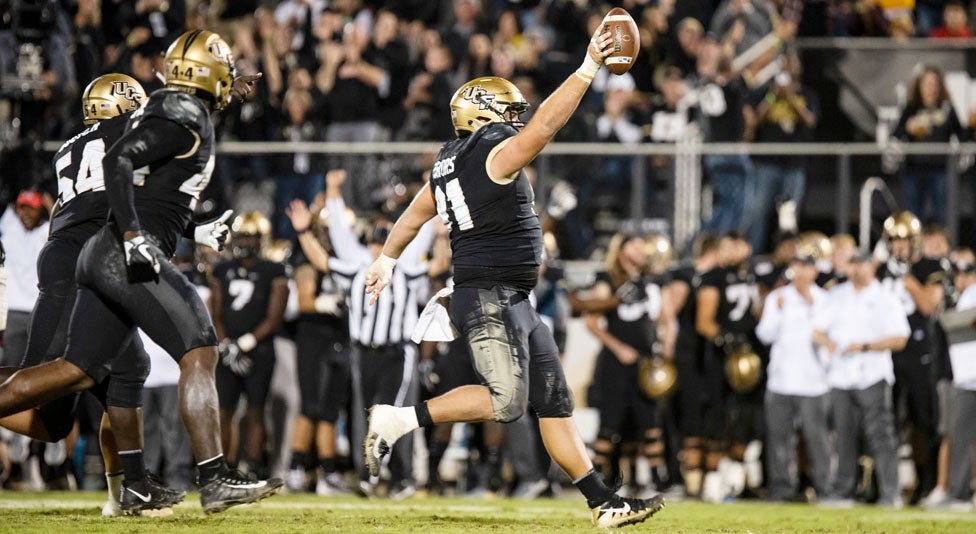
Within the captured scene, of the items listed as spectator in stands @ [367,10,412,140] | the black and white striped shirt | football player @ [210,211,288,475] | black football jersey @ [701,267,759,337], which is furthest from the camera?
spectator in stands @ [367,10,412,140]

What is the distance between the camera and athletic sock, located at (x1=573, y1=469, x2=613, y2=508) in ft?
23.3

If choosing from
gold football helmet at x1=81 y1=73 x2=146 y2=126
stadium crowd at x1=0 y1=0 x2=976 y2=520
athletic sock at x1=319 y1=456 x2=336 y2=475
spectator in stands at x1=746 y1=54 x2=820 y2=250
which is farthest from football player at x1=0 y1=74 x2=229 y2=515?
spectator in stands at x1=746 y1=54 x2=820 y2=250

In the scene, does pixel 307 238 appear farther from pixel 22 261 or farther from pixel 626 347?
pixel 626 347

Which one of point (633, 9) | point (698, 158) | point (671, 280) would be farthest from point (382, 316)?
point (633, 9)

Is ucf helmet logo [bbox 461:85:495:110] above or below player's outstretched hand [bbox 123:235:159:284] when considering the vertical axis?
above

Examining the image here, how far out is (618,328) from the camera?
1216 centimetres

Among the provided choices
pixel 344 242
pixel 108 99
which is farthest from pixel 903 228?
pixel 108 99

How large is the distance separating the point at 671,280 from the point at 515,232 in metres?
5.35

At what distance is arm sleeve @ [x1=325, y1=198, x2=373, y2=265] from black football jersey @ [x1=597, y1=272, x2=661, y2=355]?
2159 millimetres

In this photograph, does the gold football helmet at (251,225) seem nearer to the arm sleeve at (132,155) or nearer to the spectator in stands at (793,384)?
the spectator in stands at (793,384)

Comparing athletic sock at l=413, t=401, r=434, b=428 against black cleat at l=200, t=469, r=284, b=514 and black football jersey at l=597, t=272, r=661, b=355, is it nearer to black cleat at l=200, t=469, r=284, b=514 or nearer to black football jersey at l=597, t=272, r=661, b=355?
black cleat at l=200, t=469, r=284, b=514

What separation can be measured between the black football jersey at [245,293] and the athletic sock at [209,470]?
5.06 meters

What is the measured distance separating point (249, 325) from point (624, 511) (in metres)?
5.63

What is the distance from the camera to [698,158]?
13.2 m
